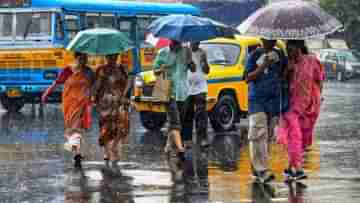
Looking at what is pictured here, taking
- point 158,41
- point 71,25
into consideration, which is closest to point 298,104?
point 158,41

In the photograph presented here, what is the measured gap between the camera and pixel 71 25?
913 inches

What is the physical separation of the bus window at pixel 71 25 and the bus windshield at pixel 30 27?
0.52 meters

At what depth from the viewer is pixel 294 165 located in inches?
442

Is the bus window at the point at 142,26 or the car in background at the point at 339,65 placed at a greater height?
the bus window at the point at 142,26

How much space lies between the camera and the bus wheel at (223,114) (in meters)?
18.1

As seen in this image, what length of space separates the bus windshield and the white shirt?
26.4 feet

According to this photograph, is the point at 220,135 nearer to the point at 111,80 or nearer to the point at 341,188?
the point at 111,80

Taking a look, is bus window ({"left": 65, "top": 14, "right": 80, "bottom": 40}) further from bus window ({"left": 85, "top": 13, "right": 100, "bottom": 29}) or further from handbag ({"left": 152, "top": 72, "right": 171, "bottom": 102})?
handbag ({"left": 152, "top": 72, "right": 171, "bottom": 102})

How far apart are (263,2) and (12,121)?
104 feet

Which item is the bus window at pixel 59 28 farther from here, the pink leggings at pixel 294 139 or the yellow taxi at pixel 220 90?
the pink leggings at pixel 294 139

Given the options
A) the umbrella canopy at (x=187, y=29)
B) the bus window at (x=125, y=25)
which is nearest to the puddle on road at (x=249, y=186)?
the umbrella canopy at (x=187, y=29)

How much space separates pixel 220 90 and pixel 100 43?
5.62 m

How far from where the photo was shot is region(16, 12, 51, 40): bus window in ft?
74.2

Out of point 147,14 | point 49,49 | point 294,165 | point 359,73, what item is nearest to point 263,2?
point 359,73
